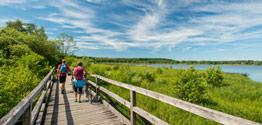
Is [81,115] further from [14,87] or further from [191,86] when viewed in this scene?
[191,86]

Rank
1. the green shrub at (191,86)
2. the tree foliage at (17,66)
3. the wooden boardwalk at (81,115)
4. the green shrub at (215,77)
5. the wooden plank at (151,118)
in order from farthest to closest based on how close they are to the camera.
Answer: the green shrub at (215,77) → the green shrub at (191,86) → the tree foliage at (17,66) → the wooden boardwalk at (81,115) → the wooden plank at (151,118)

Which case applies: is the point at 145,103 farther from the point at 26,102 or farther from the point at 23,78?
the point at 23,78

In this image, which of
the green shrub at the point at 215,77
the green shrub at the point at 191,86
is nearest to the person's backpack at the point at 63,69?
the green shrub at the point at 191,86

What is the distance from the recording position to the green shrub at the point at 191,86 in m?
8.38

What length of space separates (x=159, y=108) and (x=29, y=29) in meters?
64.0

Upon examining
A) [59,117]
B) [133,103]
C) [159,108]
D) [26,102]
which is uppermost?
[26,102]

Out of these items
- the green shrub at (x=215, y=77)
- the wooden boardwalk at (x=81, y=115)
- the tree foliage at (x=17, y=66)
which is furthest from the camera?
the green shrub at (x=215, y=77)

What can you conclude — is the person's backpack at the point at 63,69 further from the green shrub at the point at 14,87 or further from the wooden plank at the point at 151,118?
the wooden plank at the point at 151,118

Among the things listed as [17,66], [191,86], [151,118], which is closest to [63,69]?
[151,118]

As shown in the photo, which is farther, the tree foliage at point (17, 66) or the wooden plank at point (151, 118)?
the tree foliage at point (17, 66)

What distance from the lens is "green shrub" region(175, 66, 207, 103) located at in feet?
27.5

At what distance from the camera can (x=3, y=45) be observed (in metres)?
18.7

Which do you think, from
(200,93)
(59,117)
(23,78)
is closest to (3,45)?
(23,78)

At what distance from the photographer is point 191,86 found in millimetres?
8406
